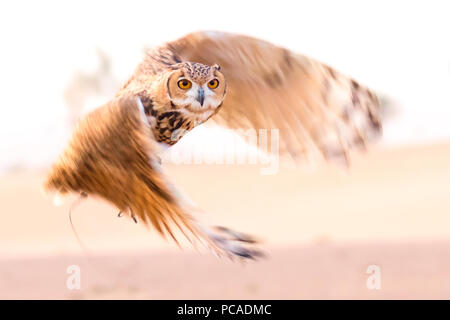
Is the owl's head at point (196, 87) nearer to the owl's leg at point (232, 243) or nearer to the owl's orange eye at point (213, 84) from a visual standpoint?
the owl's orange eye at point (213, 84)

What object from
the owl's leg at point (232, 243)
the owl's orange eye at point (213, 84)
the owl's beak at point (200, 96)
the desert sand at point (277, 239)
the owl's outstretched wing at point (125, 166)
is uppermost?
the owl's orange eye at point (213, 84)

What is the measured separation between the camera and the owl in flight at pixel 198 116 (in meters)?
0.89

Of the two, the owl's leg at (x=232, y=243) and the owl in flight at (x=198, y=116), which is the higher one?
the owl in flight at (x=198, y=116)

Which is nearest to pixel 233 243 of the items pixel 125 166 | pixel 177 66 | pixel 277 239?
pixel 125 166

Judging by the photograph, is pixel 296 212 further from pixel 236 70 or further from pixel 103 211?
pixel 236 70

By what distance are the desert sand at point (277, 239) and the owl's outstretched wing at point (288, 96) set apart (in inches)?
2.9

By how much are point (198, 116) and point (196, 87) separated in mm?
50

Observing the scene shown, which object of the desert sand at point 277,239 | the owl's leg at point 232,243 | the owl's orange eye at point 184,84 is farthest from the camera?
the desert sand at point 277,239

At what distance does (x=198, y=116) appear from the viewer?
1.00 meters

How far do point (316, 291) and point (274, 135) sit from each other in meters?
5.04

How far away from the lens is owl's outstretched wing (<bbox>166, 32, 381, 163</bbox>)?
3.51ft

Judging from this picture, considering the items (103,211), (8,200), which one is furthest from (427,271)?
(8,200)

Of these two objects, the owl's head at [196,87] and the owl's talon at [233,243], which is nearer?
the owl's talon at [233,243]

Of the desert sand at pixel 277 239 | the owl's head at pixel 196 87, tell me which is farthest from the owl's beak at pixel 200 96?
the desert sand at pixel 277 239
